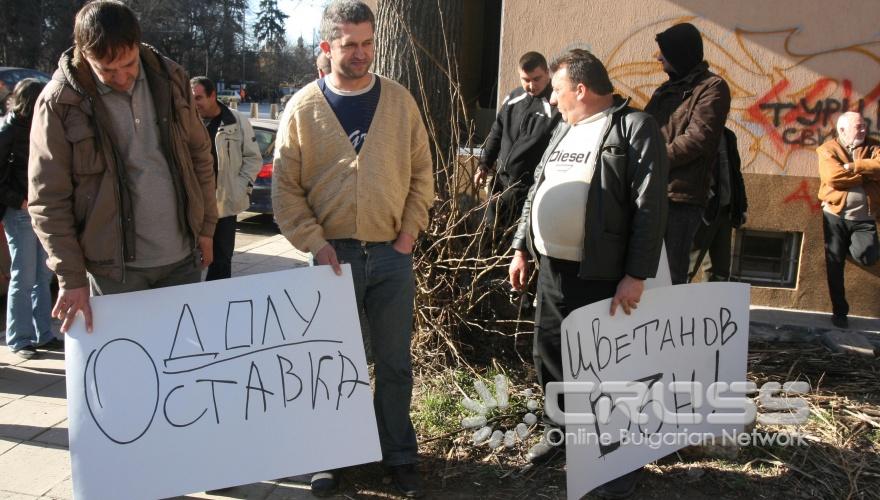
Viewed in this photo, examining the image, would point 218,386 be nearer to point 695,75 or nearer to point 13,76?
point 695,75

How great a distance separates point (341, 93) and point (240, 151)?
274 cm

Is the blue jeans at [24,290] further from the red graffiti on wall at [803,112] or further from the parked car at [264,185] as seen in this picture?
the red graffiti on wall at [803,112]

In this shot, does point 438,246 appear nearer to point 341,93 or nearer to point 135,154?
point 341,93

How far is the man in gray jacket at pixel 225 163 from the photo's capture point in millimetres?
5133

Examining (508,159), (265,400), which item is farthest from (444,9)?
(265,400)

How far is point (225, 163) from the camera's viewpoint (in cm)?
528

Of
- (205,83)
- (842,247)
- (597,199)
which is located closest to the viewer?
(597,199)

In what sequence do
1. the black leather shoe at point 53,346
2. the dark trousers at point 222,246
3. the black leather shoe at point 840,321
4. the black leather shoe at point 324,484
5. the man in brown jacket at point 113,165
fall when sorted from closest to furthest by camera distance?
the man in brown jacket at point 113,165
the black leather shoe at point 324,484
the black leather shoe at point 53,346
the dark trousers at point 222,246
the black leather shoe at point 840,321

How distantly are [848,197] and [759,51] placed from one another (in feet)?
4.32

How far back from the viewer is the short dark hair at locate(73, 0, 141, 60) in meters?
2.52

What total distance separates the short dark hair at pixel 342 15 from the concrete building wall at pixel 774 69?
10.7 feet

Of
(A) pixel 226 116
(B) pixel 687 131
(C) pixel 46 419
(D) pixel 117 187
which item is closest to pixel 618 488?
(B) pixel 687 131

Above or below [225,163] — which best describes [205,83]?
above

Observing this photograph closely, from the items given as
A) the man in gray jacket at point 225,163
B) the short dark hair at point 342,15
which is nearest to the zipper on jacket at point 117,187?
the short dark hair at point 342,15
